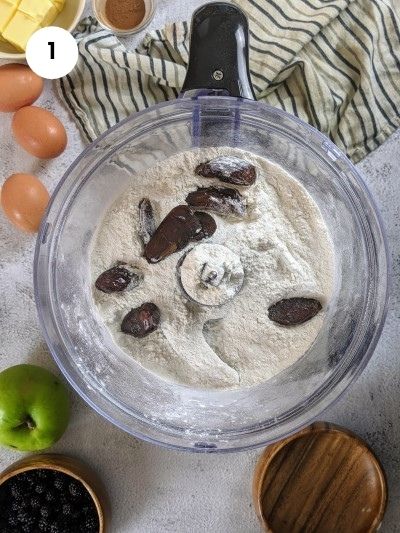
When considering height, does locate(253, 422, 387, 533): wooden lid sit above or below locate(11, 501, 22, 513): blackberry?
above

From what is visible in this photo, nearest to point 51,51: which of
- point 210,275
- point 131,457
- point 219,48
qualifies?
point 219,48

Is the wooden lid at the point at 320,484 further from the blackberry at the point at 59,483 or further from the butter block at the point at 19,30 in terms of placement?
the butter block at the point at 19,30

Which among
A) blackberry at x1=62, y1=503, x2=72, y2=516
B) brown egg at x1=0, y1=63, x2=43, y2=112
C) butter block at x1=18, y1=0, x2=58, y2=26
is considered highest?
butter block at x1=18, y1=0, x2=58, y2=26

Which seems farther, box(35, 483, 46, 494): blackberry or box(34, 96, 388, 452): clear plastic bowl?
box(35, 483, 46, 494): blackberry

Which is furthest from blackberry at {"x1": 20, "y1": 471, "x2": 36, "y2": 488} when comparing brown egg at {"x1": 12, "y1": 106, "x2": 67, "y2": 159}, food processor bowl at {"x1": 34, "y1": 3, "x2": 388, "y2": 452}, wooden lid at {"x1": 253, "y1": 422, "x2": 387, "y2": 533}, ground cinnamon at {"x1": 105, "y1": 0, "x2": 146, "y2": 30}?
ground cinnamon at {"x1": 105, "y1": 0, "x2": 146, "y2": 30}

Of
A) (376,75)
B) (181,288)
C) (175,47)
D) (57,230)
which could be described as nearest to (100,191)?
(57,230)

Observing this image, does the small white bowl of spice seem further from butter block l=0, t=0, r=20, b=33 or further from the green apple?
the green apple
